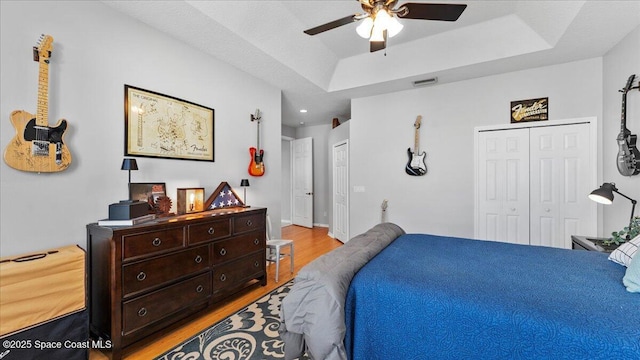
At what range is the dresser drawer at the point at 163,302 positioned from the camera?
179cm

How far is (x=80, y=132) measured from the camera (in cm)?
194

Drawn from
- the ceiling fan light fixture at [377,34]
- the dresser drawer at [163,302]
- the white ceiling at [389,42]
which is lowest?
the dresser drawer at [163,302]

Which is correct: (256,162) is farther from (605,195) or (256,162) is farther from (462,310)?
(605,195)

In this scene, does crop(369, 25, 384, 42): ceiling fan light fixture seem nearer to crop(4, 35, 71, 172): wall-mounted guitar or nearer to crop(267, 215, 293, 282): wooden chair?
crop(4, 35, 71, 172): wall-mounted guitar

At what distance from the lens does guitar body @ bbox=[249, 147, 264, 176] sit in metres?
3.36

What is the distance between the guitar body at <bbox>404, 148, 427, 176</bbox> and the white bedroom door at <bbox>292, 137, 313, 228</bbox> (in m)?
2.78

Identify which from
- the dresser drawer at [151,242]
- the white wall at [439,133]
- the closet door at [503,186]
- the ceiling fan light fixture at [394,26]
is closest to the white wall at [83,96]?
the dresser drawer at [151,242]

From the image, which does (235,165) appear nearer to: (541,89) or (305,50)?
(305,50)

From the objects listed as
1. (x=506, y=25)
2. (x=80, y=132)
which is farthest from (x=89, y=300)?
(x=506, y=25)

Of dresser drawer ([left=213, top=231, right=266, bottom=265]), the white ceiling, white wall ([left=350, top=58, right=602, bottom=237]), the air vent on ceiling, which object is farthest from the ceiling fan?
white wall ([left=350, top=58, right=602, bottom=237])

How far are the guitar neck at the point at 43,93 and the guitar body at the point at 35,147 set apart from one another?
4 centimetres

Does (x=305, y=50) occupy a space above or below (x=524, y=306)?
above

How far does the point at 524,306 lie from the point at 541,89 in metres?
3.24

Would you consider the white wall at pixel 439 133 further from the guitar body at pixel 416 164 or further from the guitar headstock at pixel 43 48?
the guitar headstock at pixel 43 48
